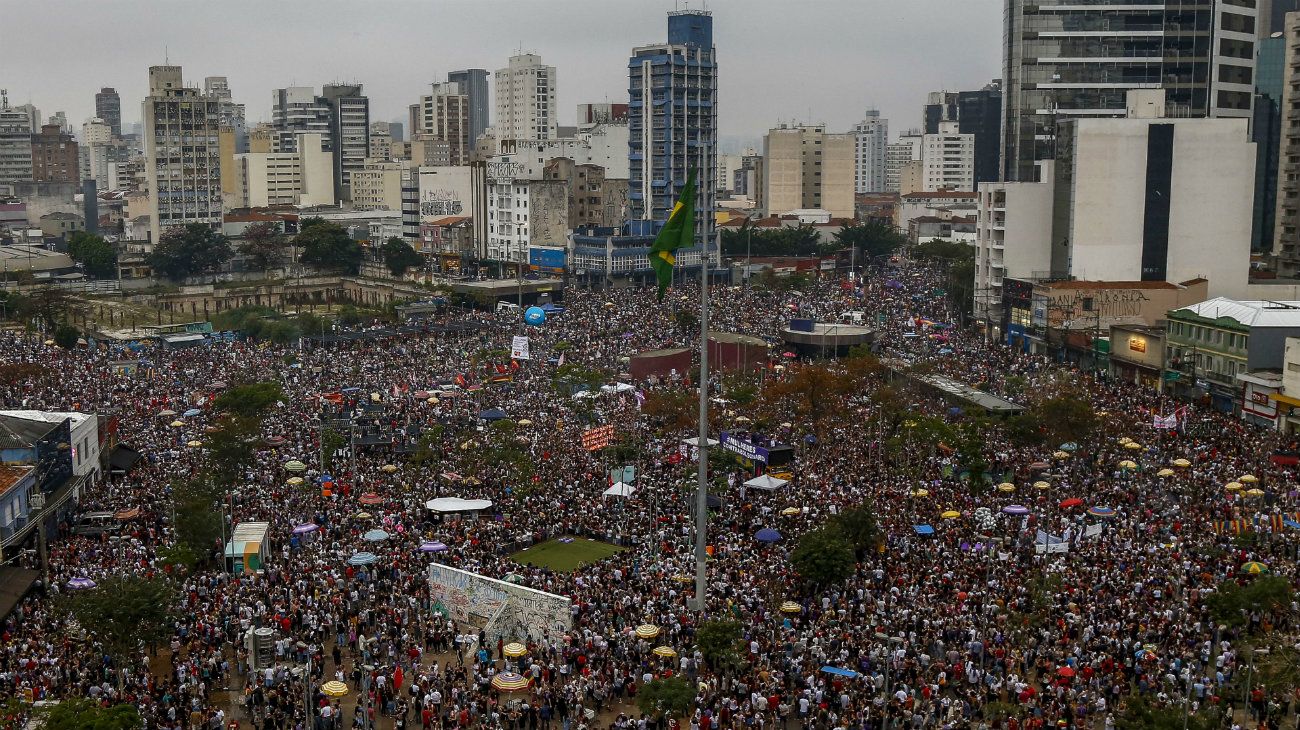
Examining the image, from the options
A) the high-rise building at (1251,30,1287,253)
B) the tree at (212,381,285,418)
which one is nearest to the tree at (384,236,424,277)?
the tree at (212,381,285,418)

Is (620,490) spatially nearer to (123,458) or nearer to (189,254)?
(123,458)

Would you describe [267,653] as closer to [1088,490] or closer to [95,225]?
[1088,490]

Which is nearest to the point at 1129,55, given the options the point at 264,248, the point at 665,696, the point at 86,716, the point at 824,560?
the point at 824,560

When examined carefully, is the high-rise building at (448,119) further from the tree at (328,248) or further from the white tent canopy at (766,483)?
the white tent canopy at (766,483)

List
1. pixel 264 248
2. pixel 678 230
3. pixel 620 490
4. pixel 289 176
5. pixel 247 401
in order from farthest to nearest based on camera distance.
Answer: pixel 289 176 → pixel 264 248 → pixel 247 401 → pixel 620 490 → pixel 678 230

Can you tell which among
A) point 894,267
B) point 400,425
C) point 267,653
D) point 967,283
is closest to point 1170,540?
point 267,653

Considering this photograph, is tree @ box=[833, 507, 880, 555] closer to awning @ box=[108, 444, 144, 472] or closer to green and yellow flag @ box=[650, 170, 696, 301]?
green and yellow flag @ box=[650, 170, 696, 301]
